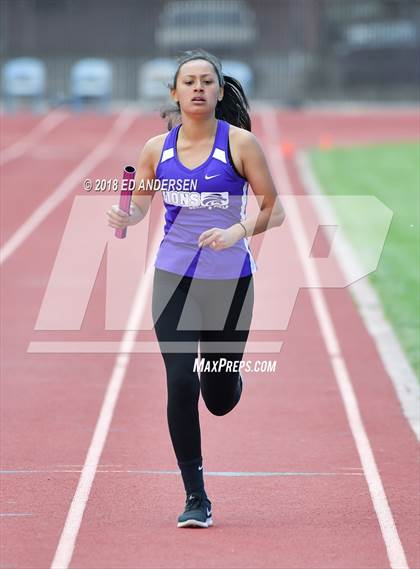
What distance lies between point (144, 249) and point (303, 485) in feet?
29.9

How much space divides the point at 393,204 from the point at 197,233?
47.2ft

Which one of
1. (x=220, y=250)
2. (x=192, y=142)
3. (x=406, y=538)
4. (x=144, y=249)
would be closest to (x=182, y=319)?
(x=220, y=250)

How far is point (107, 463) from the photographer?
23.4 feet

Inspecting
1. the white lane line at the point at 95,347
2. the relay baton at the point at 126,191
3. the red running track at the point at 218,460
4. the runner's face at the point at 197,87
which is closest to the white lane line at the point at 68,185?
the red running track at the point at 218,460

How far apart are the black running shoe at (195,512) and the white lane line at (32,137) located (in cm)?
2047

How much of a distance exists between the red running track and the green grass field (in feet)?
1.52

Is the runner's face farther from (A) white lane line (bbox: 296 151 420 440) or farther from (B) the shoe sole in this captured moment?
(A) white lane line (bbox: 296 151 420 440)

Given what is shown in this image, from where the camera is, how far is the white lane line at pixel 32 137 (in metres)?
27.5

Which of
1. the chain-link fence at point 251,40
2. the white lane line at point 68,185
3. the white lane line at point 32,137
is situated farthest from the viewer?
the chain-link fence at point 251,40

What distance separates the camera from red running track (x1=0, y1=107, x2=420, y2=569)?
5699mm

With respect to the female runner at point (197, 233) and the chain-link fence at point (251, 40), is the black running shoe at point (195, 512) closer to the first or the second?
the female runner at point (197, 233)

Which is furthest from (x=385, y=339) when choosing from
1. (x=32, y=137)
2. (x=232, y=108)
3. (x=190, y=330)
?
(x=32, y=137)

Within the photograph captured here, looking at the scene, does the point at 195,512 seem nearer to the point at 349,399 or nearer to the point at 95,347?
the point at 349,399

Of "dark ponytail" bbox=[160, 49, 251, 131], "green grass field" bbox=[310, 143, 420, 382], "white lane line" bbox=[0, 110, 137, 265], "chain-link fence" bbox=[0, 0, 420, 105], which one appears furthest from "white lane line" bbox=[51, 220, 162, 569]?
"chain-link fence" bbox=[0, 0, 420, 105]
